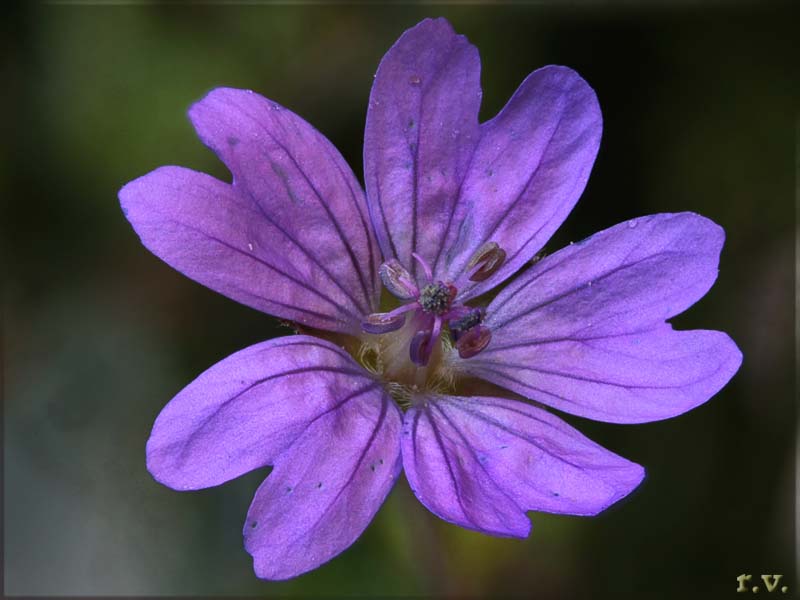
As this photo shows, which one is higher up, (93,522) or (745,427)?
(93,522)

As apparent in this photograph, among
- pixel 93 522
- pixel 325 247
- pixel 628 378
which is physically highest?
pixel 325 247

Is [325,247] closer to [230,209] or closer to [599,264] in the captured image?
[230,209]

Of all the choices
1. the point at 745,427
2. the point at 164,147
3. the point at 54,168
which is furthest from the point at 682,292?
the point at 54,168

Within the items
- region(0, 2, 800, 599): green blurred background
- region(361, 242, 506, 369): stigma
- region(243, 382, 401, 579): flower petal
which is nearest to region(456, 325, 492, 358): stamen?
region(361, 242, 506, 369): stigma

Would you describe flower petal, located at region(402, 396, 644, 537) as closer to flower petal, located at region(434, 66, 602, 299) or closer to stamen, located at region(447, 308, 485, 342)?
Result: stamen, located at region(447, 308, 485, 342)

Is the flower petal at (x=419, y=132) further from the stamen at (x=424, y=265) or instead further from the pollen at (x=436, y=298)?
the pollen at (x=436, y=298)

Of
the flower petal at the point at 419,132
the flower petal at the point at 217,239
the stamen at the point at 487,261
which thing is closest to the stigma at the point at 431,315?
the stamen at the point at 487,261

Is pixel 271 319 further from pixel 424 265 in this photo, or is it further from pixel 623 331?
pixel 623 331
